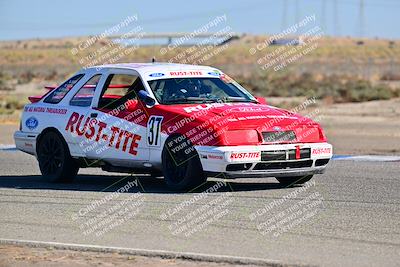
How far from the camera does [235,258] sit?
26.5 ft

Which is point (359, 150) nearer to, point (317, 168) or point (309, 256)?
point (317, 168)

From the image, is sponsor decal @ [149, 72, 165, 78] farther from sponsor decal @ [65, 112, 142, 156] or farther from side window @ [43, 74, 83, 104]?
side window @ [43, 74, 83, 104]


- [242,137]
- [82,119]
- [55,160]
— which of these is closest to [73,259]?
[242,137]

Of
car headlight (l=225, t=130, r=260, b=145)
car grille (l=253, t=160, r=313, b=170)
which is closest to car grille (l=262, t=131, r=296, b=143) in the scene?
car headlight (l=225, t=130, r=260, b=145)

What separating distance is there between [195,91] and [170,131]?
3.35ft

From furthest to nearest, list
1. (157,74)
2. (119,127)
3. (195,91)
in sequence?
(157,74) < (195,91) < (119,127)

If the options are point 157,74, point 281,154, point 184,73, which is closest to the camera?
point 281,154

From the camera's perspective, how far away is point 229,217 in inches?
399

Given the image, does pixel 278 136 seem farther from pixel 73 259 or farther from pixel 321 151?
pixel 73 259

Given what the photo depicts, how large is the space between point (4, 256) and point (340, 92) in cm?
3188

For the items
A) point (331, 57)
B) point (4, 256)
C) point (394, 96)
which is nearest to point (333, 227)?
point (4, 256)

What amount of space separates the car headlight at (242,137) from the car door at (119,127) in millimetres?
1223

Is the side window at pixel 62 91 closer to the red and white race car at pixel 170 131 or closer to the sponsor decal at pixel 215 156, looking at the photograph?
the red and white race car at pixel 170 131

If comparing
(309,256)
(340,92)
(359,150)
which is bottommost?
(340,92)
